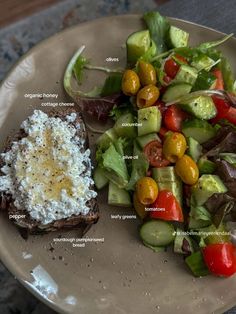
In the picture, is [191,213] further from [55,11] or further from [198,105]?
[55,11]

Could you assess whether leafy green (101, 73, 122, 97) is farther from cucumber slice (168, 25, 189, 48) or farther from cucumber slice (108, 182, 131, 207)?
cucumber slice (108, 182, 131, 207)

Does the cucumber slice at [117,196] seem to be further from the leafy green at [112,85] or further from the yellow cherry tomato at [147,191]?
the leafy green at [112,85]

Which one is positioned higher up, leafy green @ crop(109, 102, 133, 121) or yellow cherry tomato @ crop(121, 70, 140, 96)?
yellow cherry tomato @ crop(121, 70, 140, 96)

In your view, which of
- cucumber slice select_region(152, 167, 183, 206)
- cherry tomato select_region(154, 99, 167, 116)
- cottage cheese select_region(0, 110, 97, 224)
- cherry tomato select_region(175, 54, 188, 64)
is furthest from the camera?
cherry tomato select_region(175, 54, 188, 64)

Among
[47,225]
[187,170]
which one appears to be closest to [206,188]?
[187,170]

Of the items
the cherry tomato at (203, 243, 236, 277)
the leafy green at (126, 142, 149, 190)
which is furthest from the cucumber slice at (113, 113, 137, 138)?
the cherry tomato at (203, 243, 236, 277)

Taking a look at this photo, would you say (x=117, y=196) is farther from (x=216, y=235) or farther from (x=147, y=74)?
(x=147, y=74)

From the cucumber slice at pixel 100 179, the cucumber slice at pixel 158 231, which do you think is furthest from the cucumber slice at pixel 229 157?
the cucumber slice at pixel 100 179
